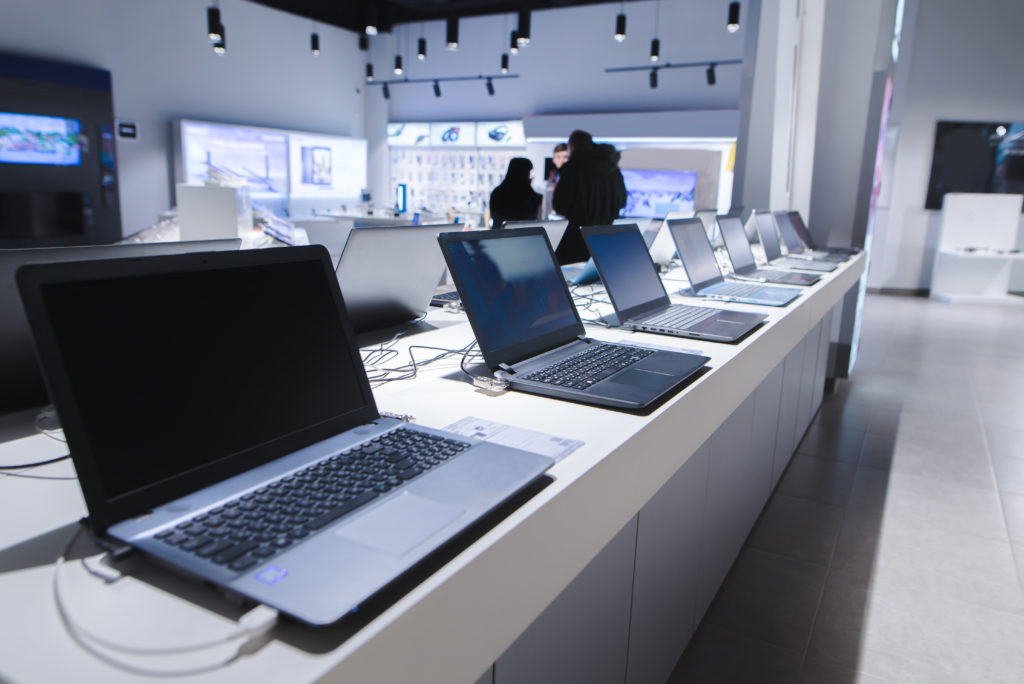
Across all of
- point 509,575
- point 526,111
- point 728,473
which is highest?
point 526,111

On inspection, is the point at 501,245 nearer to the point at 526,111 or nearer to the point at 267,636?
the point at 267,636

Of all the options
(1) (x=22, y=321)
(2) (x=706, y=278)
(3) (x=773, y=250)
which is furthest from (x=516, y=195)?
(1) (x=22, y=321)

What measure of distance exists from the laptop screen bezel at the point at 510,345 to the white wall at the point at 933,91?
8.98 m

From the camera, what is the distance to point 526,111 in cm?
1003

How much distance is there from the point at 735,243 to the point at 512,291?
1996 millimetres

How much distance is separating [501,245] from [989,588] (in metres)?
2.13

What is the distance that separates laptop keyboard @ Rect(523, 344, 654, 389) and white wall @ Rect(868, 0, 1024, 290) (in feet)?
29.5

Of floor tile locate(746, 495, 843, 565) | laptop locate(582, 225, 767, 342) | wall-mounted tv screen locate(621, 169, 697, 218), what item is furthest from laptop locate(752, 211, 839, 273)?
wall-mounted tv screen locate(621, 169, 697, 218)

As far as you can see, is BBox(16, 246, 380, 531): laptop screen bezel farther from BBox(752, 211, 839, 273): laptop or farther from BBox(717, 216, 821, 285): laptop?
BBox(752, 211, 839, 273): laptop

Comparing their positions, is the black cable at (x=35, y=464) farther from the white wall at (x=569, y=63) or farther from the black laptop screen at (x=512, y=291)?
the white wall at (x=569, y=63)

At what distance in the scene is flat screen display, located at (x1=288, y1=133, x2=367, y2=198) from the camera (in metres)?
9.67

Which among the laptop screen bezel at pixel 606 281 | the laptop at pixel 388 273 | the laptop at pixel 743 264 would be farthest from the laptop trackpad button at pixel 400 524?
the laptop at pixel 743 264

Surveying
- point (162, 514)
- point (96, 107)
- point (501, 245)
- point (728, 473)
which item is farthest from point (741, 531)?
point (96, 107)

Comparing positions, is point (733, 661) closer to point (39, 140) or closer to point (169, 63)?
point (39, 140)
